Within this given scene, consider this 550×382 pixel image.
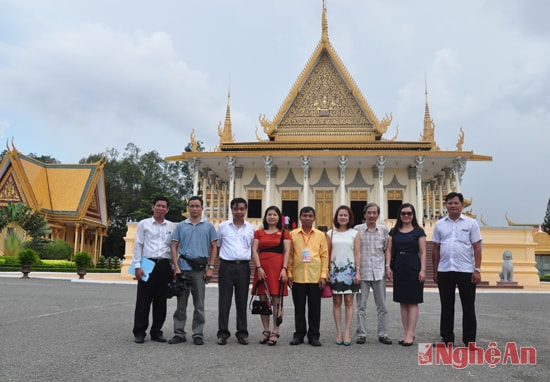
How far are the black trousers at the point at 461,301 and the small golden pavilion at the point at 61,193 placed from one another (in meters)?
28.2

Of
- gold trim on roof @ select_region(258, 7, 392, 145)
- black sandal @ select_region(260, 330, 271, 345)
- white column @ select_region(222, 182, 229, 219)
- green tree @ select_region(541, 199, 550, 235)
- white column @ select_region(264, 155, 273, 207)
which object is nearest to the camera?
black sandal @ select_region(260, 330, 271, 345)

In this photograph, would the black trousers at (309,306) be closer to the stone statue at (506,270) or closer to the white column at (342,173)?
the stone statue at (506,270)

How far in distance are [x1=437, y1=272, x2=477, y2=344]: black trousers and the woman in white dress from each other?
88 cm

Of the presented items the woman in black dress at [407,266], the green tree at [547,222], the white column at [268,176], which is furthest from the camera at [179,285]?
the green tree at [547,222]

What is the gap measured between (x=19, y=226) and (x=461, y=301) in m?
23.7

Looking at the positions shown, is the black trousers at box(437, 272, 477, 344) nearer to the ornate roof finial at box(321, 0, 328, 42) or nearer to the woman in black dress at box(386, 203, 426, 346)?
the woman in black dress at box(386, 203, 426, 346)

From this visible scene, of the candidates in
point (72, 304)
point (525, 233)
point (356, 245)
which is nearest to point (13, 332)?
point (72, 304)

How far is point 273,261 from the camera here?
15.0ft

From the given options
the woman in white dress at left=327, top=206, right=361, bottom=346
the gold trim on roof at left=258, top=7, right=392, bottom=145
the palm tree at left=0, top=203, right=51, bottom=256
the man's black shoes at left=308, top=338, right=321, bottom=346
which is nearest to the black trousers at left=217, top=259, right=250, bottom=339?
the man's black shoes at left=308, top=338, right=321, bottom=346

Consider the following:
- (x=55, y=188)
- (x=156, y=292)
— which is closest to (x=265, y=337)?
(x=156, y=292)

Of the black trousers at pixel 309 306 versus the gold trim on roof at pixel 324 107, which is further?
the gold trim on roof at pixel 324 107

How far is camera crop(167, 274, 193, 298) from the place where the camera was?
4570mm

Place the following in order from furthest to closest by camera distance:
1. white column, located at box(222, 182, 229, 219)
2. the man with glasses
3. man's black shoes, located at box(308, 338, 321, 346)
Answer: white column, located at box(222, 182, 229, 219), the man with glasses, man's black shoes, located at box(308, 338, 321, 346)

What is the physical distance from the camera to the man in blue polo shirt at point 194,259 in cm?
464
